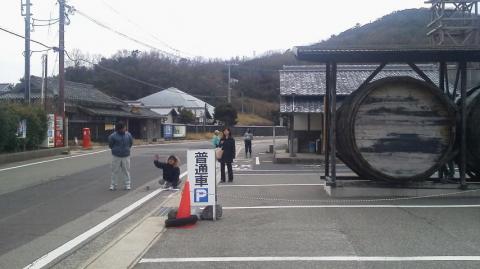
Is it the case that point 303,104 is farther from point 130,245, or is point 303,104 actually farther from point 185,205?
point 130,245

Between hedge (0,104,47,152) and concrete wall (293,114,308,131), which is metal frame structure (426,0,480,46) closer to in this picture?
concrete wall (293,114,308,131)

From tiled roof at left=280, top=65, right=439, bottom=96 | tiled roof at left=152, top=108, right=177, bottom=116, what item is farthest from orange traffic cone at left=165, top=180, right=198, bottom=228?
tiled roof at left=152, top=108, right=177, bottom=116

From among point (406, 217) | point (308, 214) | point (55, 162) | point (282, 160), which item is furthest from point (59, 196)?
point (282, 160)

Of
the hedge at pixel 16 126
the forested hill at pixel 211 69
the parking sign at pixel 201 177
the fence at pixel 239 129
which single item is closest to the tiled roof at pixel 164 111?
the forested hill at pixel 211 69

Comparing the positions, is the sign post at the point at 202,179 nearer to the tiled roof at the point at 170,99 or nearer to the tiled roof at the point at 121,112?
the tiled roof at the point at 121,112

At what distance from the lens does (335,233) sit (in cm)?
764

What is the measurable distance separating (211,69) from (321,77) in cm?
6405

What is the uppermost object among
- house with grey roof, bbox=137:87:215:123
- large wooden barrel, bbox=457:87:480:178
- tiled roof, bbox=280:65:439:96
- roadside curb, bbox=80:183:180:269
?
house with grey roof, bbox=137:87:215:123

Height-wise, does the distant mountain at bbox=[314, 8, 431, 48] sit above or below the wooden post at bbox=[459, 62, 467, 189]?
above

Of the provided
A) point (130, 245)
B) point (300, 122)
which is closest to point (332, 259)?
point (130, 245)

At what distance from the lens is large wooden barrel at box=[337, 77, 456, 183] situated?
1123cm

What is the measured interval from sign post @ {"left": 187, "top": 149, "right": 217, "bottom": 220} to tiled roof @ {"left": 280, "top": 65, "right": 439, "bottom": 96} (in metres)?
18.5

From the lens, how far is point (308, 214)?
30.5ft

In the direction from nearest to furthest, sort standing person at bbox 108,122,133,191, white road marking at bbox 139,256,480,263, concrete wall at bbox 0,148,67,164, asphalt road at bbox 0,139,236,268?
1. white road marking at bbox 139,256,480,263
2. asphalt road at bbox 0,139,236,268
3. standing person at bbox 108,122,133,191
4. concrete wall at bbox 0,148,67,164
